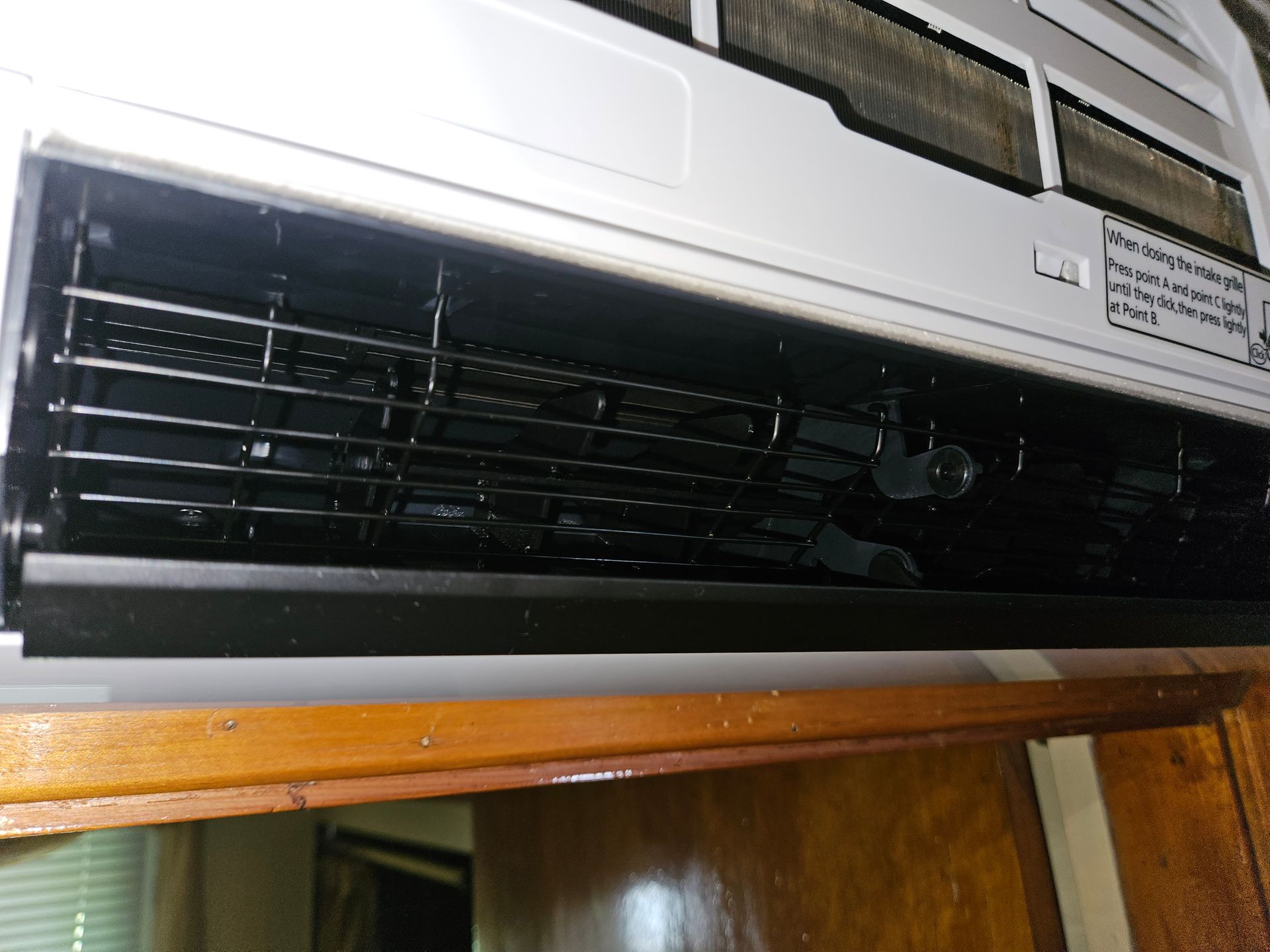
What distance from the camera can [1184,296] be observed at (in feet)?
2.62

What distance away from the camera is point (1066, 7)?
81 centimetres

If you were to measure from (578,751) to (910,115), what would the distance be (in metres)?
0.59

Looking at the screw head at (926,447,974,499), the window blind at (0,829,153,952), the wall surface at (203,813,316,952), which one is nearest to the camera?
the screw head at (926,447,974,499)

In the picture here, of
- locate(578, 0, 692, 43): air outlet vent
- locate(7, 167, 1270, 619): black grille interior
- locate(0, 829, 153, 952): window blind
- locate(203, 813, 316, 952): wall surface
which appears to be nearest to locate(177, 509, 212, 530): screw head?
locate(7, 167, 1270, 619): black grille interior

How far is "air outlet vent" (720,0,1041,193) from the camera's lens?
61cm

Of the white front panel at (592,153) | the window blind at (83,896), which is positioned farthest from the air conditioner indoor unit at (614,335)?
the window blind at (83,896)

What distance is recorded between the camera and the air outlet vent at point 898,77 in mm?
606

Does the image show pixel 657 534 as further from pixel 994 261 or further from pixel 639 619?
pixel 994 261

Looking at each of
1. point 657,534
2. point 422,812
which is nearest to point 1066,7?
point 657,534

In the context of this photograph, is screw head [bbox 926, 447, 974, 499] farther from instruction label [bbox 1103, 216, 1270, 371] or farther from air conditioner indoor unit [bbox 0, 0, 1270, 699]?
instruction label [bbox 1103, 216, 1270, 371]

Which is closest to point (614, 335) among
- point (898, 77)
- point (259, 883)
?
point (898, 77)

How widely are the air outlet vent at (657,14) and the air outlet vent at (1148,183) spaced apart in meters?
0.41

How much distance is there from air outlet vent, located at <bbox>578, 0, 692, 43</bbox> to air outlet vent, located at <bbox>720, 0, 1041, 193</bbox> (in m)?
0.03

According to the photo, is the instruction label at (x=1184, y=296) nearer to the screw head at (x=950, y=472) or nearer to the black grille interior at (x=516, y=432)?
the black grille interior at (x=516, y=432)
